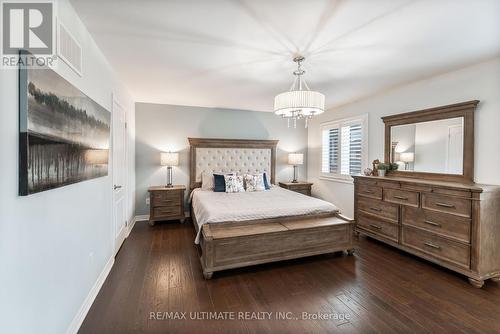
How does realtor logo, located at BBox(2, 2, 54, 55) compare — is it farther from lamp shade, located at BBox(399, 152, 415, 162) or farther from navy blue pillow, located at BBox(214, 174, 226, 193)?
lamp shade, located at BBox(399, 152, 415, 162)

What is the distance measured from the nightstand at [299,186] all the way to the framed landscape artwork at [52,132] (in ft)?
12.7

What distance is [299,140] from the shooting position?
555 cm

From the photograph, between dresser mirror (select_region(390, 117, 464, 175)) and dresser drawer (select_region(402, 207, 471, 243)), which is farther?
dresser mirror (select_region(390, 117, 464, 175))

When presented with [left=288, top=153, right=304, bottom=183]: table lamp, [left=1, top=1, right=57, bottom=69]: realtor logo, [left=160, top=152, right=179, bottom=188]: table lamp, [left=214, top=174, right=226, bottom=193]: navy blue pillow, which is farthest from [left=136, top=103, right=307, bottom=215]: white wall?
[left=1, top=1, right=57, bottom=69]: realtor logo

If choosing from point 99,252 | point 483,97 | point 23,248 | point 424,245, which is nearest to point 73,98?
point 23,248

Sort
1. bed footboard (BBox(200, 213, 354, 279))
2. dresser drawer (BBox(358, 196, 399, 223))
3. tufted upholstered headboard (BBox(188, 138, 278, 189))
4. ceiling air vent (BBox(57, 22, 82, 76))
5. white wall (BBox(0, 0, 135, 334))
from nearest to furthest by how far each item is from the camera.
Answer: white wall (BBox(0, 0, 135, 334)) → ceiling air vent (BBox(57, 22, 82, 76)) → bed footboard (BBox(200, 213, 354, 279)) → dresser drawer (BBox(358, 196, 399, 223)) → tufted upholstered headboard (BBox(188, 138, 278, 189))

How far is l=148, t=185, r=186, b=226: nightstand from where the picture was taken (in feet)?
13.3

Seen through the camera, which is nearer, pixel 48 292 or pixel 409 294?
pixel 48 292

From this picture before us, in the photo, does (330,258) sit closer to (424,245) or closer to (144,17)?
(424,245)

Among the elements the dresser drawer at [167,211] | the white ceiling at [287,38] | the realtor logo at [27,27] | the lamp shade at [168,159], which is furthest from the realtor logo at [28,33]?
the dresser drawer at [167,211]

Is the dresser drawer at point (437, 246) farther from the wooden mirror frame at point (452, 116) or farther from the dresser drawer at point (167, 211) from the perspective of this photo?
the dresser drawer at point (167, 211)

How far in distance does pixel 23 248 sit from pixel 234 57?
2.35 meters

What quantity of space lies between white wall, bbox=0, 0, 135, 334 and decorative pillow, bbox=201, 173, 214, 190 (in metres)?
2.18

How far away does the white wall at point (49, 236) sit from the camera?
1026 millimetres
